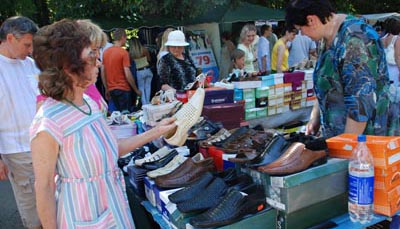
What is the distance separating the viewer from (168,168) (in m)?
2.24

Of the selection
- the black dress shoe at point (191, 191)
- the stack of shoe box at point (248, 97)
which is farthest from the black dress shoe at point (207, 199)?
the stack of shoe box at point (248, 97)

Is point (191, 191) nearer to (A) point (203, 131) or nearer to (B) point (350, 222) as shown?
(B) point (350, 222)

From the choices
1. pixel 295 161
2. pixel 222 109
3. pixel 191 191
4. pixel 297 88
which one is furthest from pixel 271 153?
pixel 297 88

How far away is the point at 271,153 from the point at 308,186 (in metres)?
0.23

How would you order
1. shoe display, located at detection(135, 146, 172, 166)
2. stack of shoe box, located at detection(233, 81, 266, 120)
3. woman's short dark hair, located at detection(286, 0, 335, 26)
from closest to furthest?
woman's short dark hair, located at detection(286, 0, 335, 26) → shoe display, located at detection(135, 146, 172, 166) → stack of shoe box, located at detection(233, 81, 266, 120)

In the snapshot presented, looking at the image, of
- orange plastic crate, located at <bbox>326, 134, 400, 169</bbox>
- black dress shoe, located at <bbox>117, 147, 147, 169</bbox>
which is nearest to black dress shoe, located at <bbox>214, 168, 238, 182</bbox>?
orange plastic crate, located at <bbox>326, 134, 400, 169</bbox>

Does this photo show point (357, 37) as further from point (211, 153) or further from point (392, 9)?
point (392, 9)

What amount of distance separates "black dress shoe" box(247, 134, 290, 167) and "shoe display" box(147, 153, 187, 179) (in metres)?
0.56

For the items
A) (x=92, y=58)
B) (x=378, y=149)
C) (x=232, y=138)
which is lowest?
(x=232, y=138)

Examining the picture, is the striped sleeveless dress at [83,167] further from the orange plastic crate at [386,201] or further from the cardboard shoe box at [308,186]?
the orange plastic crate at [386,201]

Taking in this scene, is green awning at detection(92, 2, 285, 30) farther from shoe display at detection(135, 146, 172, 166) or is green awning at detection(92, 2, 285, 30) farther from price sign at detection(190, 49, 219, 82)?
shoe display at detection(135, 146, 172, 166)

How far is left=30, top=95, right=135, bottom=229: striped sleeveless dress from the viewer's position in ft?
5.21

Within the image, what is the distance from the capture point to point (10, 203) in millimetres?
4289

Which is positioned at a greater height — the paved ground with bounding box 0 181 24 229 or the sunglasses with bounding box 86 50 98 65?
the sunglasses with bounding box 86 50 98 65
